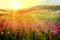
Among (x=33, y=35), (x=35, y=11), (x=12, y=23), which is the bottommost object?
(x=33, y=35)

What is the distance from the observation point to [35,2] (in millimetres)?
1193

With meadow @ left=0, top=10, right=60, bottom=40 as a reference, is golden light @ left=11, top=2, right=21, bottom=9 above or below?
above

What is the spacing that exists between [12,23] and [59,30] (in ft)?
1.42

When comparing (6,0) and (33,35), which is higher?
(6,0)

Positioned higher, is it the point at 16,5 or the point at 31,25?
the point at 16,5

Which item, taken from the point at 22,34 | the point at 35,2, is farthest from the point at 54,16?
the point at 22,34

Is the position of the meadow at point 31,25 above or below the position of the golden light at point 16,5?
below

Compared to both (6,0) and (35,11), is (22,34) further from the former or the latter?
A: (6,0)

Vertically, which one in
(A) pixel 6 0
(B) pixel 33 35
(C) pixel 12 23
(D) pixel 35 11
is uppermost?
(A) pixel 6 0

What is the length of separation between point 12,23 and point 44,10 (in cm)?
33

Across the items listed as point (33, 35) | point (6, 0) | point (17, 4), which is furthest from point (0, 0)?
point (33, 35)

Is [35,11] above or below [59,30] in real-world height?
above

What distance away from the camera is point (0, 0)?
1177 millimetres

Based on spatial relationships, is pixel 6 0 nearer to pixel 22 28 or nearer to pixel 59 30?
pixel 22 28
